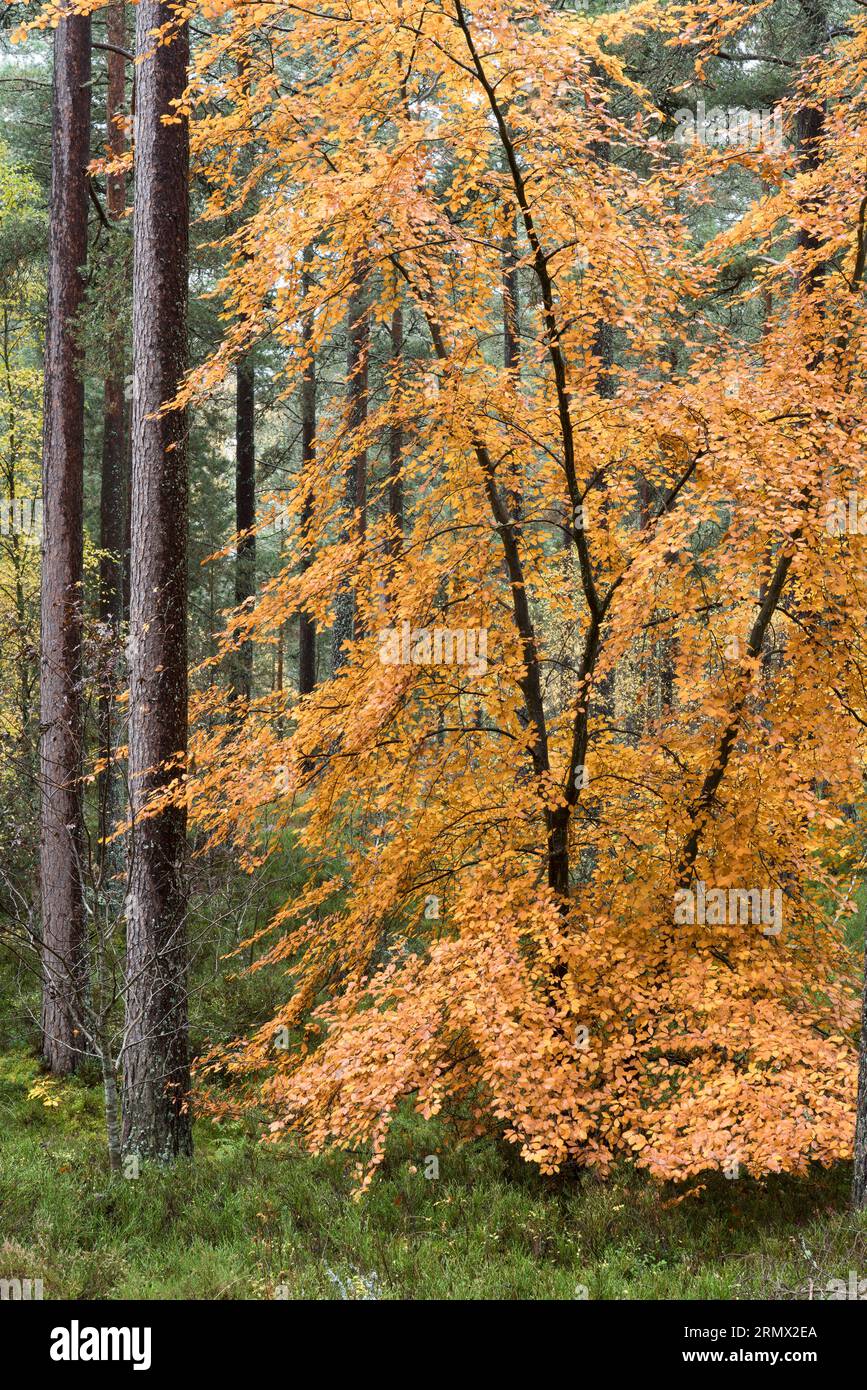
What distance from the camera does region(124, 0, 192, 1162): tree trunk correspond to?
7398 millimetres

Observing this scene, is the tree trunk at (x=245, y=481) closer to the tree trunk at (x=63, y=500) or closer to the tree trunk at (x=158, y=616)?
the tree trunk at (x=63, y=500)

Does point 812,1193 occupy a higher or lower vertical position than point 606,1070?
lower

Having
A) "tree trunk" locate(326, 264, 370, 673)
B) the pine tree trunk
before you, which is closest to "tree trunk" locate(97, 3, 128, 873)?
"tree trunk" locate(326, 264, 370, 673)

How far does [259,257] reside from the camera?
6.25m

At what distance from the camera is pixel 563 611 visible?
804 centimetres

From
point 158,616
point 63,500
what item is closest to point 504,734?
point 158,616

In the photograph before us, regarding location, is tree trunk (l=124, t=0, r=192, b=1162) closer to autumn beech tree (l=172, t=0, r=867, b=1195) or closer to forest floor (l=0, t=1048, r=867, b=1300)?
autumn beech tree (l=172, t=0, r=867, b=1195)

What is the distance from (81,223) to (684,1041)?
1023 cm

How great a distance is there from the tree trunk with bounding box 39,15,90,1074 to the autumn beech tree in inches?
138

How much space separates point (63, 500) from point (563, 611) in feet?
19.2

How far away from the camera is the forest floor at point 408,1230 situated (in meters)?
5.11

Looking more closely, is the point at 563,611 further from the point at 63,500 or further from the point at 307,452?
the point at 307,452
